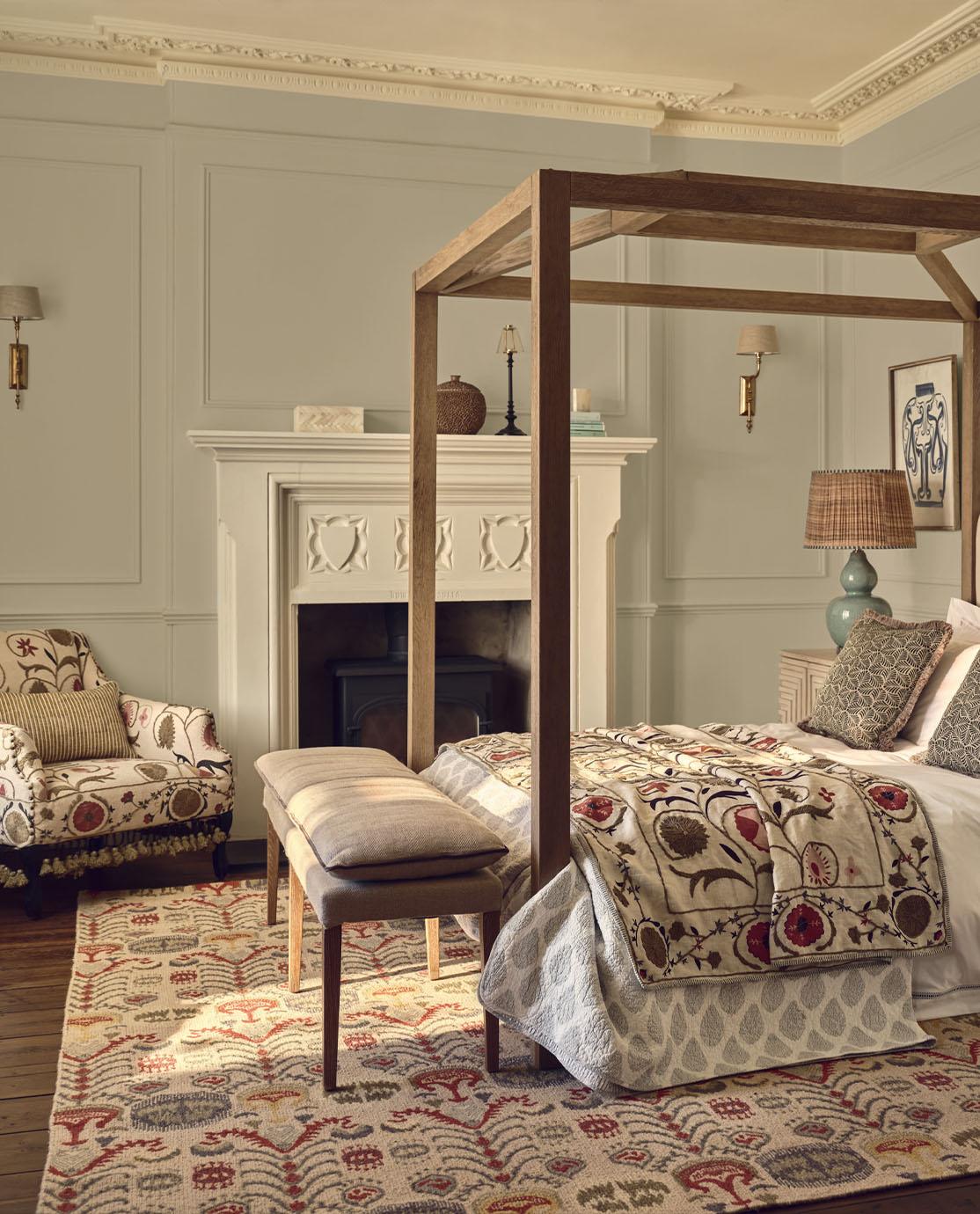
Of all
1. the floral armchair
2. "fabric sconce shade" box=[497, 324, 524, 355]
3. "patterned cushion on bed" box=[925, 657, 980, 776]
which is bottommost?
the floral armchair

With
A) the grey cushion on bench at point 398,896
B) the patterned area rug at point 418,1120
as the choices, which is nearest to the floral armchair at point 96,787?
the patterned area rug at point 418,1120

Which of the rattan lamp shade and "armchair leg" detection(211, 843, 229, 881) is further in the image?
the rattan lamp shade

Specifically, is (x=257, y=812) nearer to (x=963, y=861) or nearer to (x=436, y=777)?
(x=436, y=777)

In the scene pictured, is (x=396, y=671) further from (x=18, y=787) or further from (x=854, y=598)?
(x=854, y=598)

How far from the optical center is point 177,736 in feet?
15.8

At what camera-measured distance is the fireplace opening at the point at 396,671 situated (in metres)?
5.36

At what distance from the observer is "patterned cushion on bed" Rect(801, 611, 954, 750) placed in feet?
13.1

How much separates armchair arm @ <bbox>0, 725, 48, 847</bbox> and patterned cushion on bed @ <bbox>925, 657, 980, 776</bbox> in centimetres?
293

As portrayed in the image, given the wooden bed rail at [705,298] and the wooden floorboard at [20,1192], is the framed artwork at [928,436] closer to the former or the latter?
the wooden bed rail at [705,298]

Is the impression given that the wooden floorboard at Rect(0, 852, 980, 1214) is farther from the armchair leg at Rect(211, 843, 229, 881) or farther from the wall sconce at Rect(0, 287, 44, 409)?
the wall sconce at Rect(0, 287, 44, 409)

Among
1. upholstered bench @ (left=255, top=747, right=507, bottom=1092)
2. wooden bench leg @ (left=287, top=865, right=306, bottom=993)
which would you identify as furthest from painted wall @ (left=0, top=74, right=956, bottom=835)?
upholstered bench @ (left=255, top=747, right=507, bottom=1092)

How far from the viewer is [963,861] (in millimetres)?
3191

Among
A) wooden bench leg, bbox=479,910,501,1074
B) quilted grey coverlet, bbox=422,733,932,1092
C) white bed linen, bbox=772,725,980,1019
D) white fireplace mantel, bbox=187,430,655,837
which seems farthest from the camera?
white fireplace mantel, bbox=187,430,655,837

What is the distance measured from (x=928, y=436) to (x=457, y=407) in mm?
2106
